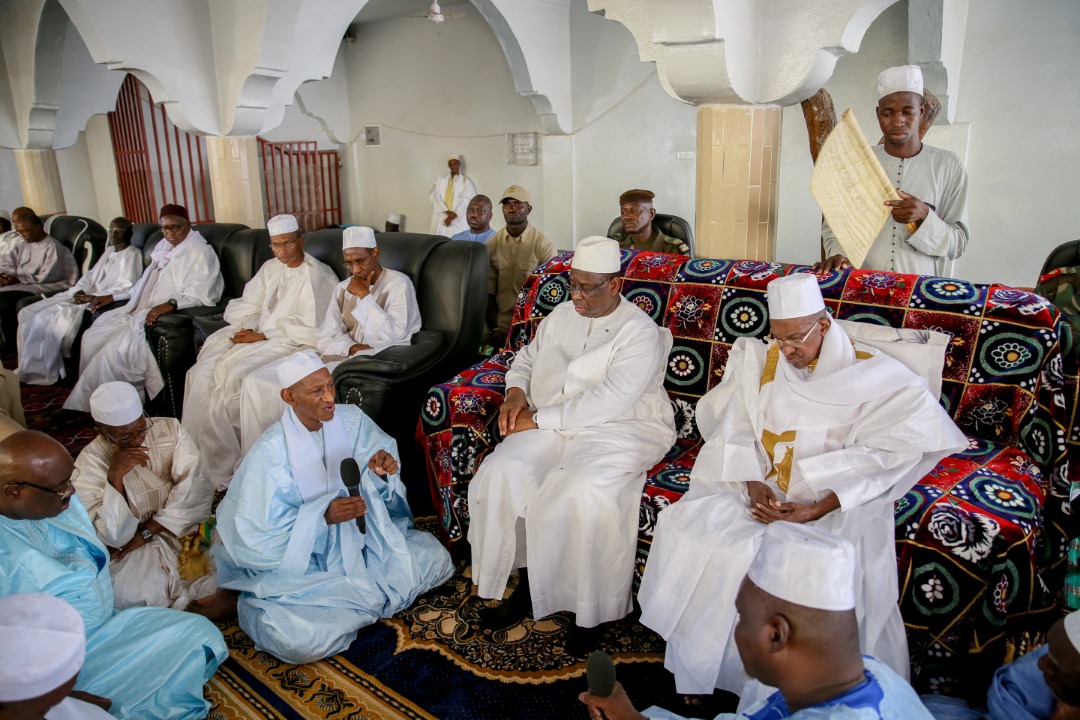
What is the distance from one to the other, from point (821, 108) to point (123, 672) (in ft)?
15.4

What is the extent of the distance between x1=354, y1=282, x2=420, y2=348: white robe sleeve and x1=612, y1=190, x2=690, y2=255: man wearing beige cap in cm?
139

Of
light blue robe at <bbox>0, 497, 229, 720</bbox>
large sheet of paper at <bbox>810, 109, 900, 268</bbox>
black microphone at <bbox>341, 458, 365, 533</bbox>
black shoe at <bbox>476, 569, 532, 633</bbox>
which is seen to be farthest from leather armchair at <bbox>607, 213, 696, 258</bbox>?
light blue robe at <bbox>0, 497, 229, 720</bbox>

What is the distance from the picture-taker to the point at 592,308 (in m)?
3.28

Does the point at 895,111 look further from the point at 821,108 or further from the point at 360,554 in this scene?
the point at 360,554

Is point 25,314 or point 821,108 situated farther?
point 25,314

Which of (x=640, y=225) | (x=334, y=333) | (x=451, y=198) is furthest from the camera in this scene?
(x=451, y=198)

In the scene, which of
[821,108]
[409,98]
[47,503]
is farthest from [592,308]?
[409,98]

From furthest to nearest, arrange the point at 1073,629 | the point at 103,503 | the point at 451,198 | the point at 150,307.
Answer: the point at 451,198 < the point at 150,307 < the point at 103,503 < the point at 1073,629

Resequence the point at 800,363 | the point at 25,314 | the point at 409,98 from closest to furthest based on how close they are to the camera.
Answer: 1. the point at 800,363
2. the point at 25,314
3. the point at 409,98

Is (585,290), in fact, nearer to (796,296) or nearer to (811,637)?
(796,296)

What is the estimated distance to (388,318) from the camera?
429 cm

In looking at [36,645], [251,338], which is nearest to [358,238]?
[251,338]

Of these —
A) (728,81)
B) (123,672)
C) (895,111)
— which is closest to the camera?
(123,672)

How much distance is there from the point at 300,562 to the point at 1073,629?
93.3 inches
